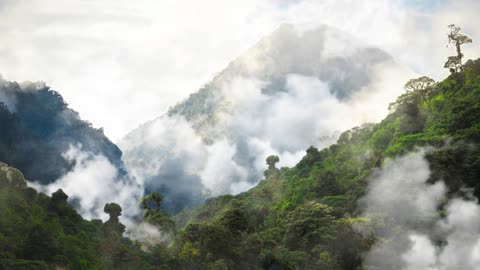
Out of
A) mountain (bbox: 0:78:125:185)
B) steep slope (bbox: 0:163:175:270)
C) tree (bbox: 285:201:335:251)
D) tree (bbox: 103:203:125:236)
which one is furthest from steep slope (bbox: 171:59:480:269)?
mountain (bbox: 0:78:125:185)

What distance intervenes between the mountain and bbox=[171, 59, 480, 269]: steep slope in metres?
48.9

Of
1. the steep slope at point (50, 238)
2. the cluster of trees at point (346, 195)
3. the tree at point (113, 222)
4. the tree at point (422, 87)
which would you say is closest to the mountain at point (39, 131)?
the tree at point (113, 222)

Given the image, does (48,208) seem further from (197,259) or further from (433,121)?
(433,121)

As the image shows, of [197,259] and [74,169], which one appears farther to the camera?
[74,169]

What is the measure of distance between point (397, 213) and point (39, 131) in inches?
3749

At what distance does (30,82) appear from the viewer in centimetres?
12862

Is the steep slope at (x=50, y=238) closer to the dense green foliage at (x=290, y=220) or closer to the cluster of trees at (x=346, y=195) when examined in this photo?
the dense green foliage at (x=290, y=220)

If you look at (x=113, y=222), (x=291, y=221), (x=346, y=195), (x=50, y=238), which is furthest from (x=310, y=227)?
(x=50, y=238)

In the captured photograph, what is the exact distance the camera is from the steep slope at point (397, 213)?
6384 centimetres

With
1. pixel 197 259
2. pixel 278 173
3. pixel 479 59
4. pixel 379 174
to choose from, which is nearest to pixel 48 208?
pixel 197 259

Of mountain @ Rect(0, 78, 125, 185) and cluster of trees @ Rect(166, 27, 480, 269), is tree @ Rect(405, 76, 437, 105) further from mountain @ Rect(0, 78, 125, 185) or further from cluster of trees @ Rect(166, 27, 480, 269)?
mountain @ Rect(0, 78, 125, 185)

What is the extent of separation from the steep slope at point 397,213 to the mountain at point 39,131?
48.9 m

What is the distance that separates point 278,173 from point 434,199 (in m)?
87.5

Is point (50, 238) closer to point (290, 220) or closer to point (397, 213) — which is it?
point (290, 220)
